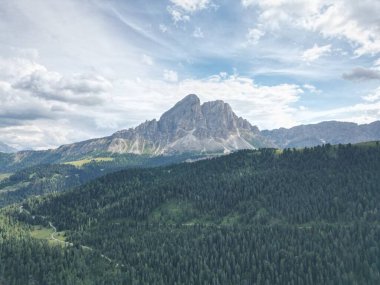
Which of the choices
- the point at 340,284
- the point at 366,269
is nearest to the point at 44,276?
the point at 340,284

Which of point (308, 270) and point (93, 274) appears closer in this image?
point (308, 270)

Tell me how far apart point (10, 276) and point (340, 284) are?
533 feet

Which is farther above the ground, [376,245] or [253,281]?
[376,245]

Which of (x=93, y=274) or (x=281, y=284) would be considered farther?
(x=93, y=274)

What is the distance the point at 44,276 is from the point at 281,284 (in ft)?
389

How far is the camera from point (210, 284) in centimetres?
18275

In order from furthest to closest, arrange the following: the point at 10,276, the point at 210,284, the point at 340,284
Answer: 1. the point at 10,276
2. the point at 210,284
3. the point at 340,284

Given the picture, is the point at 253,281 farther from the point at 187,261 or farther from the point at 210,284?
the point at 187,261

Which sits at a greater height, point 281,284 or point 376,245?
point 376,245

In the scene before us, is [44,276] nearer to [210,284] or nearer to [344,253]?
[210,284]

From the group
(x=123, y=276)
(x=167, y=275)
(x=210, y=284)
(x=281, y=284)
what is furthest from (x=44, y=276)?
(x=281, y=284)

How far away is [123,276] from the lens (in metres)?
190

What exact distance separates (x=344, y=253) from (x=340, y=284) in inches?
909

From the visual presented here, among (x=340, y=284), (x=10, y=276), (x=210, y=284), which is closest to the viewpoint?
(x=340, y=284)
